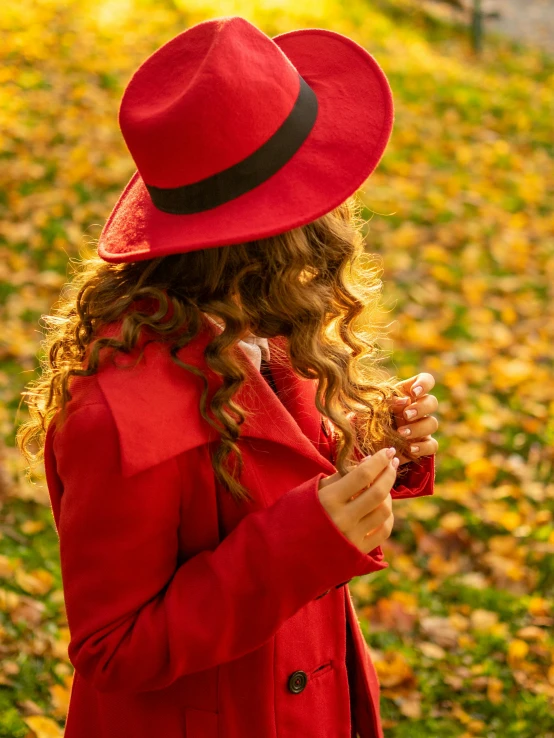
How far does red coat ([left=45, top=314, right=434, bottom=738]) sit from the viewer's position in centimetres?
131

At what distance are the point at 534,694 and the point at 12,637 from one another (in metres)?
1.72

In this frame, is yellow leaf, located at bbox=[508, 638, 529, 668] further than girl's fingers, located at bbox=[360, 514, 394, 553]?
Yes

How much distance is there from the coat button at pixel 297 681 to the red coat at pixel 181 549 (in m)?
0.04

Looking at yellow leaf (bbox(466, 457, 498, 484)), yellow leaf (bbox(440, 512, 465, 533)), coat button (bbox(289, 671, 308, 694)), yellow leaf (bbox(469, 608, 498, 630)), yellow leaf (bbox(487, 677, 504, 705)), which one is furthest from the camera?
yellow leaf (bbox(466, 457, 498, 484))

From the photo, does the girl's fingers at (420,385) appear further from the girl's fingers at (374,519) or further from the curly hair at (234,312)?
the girl's fingers at (374,519)

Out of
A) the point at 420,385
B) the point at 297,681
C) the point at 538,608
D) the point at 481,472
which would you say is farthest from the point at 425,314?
the point at 297,681

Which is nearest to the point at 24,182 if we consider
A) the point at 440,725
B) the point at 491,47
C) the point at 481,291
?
the point at 481,291

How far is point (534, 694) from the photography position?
106 inches

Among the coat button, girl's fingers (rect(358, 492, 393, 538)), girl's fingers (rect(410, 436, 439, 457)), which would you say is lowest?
the coat button

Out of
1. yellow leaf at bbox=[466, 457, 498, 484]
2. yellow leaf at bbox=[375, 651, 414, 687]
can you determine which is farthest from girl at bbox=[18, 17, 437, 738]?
yellow leaf at bbox=[466, 457, 498, 484]

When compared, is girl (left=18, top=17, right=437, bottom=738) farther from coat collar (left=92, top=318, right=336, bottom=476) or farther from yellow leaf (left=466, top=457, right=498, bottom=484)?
yellow leaf (left=466, top=457, right=498, bottom=484)

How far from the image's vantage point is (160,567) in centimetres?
138

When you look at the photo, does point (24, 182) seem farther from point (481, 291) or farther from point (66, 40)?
point (481, 291)

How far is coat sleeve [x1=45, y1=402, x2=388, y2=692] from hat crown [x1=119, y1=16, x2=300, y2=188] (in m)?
0.42
